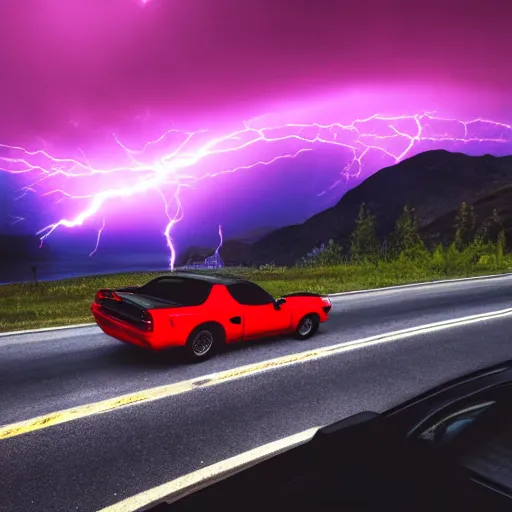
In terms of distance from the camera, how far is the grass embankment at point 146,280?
38.1 ft

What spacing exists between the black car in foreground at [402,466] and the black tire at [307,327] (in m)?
5.49

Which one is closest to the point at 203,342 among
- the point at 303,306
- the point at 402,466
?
the point at 303,306

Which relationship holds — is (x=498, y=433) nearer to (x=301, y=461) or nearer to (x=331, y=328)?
(x=301, y=461)

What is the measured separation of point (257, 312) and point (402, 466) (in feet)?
17.3

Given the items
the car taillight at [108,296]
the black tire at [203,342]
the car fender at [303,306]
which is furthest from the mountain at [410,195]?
the black tire at [203,342]

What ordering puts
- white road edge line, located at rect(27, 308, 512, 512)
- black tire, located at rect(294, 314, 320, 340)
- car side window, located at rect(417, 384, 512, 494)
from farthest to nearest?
black tire, located at rect(294, 314, 320, 340) < white road edge line, located at rect(27, 308, 512, 512) < car side window, located at rect(417, 384, 512, 494)

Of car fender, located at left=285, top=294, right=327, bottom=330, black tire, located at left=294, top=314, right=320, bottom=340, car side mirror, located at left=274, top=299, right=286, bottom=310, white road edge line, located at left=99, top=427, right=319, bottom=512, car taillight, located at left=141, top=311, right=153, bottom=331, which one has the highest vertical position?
car taillight, located at left=141, top=311, right=153, bottom=331

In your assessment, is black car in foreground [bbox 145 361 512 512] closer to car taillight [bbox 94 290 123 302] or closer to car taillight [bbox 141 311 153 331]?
car taillight [bbox 141 311 153 331]

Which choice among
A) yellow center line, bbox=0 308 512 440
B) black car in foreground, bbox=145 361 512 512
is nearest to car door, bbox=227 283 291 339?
yellow center line, bbox=0 308 512 440

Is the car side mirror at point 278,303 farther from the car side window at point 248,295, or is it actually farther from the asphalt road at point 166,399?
the asphalt road at point 166,399

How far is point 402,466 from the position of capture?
6.19 feet

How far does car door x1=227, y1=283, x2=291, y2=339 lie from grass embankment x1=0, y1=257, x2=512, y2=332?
15.5 feet

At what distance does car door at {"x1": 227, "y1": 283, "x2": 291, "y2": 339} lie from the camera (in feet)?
22.9

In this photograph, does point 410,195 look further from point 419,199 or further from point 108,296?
point 108,296
